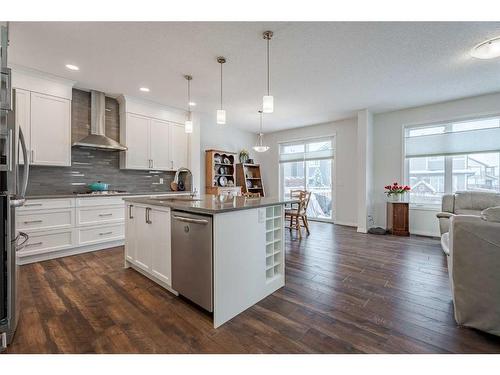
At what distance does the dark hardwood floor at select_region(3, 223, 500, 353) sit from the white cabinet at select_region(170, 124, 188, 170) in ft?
8.36

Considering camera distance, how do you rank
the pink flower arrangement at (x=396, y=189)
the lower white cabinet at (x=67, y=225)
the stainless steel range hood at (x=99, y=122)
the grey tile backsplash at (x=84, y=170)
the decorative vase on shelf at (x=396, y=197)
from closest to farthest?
the lower white cabinet at (x=67, y=225) < the grey tile backsplash at (x=84, y=170) < the stainless steel range hood at (x=99, y=122) < the pink flower arrangement at (x=396, y=189) < the decorative vase on shelf at (x=396, y=197)

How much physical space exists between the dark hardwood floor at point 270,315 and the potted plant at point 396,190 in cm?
196

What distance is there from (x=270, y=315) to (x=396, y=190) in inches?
164

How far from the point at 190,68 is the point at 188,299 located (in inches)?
113

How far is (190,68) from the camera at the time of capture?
313 centimetres

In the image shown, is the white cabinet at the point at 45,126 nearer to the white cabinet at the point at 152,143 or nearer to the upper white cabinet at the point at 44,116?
the upper white cabinet at the point at 44,116

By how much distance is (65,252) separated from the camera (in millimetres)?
3398

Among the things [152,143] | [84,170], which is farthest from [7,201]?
[152,143]

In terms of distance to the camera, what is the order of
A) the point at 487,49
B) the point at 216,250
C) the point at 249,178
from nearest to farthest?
the point at 216,250 < the point at 487,49 < the point at 249,178

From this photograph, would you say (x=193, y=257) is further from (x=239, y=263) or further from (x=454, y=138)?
(x=454, y=138)

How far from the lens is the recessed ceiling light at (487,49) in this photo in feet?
8.20

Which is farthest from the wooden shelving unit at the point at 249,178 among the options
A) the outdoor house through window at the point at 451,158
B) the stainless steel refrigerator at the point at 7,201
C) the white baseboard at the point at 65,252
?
the stainless steel refrigerator at the point at 7,201

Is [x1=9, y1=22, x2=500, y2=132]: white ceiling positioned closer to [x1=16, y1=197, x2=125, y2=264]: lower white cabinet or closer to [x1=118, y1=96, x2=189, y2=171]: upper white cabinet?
[x1=118, y1=96, x2=189, y2=171]: upper white cabinet
